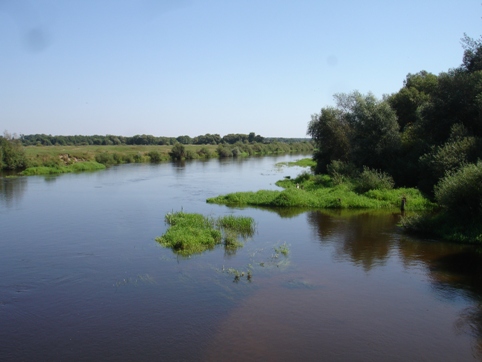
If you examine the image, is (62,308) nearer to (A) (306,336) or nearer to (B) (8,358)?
(B) (8,358)

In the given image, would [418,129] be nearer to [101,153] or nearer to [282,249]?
[282,249]

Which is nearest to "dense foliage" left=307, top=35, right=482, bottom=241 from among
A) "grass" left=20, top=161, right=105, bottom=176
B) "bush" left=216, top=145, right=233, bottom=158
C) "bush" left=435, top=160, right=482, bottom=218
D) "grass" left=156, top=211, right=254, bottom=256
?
"bush" left=435, top=160, right=482, bottom=218

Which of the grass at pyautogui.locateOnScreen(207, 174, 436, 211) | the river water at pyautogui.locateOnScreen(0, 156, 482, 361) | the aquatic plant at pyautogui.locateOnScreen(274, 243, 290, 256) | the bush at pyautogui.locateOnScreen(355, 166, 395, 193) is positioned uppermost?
the bush at pyautogui.locateOnScreen(355, 166, 395, 193)

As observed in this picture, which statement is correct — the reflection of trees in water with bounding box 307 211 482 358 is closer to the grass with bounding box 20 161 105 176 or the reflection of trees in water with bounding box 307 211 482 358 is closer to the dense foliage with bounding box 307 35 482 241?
the dense foliage with bounding box 307 35 482 241

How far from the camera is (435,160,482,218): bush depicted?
19.9 meters

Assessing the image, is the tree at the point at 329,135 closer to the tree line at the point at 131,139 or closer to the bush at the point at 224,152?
the bush at the point at 224,152

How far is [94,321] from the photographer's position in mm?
12898

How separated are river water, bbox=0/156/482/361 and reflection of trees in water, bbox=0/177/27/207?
10.3 m

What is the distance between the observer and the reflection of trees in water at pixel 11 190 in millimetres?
35013

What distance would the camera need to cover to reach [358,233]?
929 inches

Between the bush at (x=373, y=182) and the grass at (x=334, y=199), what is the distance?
67 centimetres

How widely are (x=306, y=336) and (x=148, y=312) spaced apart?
16.9ft

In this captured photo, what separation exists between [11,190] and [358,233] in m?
34.6

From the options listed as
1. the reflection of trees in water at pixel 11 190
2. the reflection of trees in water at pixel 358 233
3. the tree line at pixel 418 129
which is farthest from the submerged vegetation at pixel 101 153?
the reflection of trees in water at pixel 358 233
